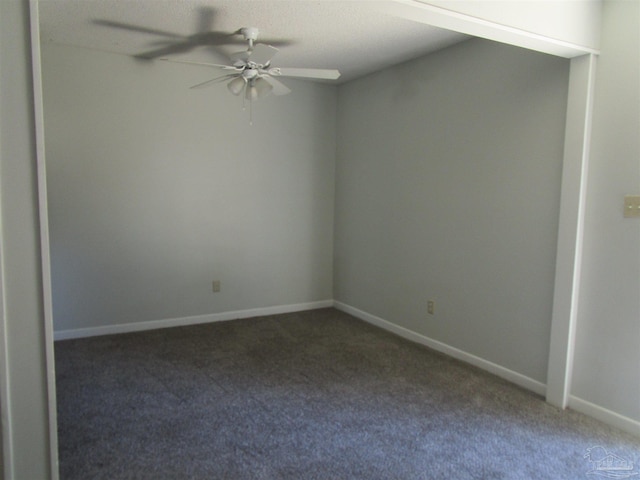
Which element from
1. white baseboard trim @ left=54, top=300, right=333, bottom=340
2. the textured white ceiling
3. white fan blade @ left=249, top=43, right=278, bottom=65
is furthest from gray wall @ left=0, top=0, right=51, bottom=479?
white baseboard trim @ left=54, top=300, right=333, bottom=340

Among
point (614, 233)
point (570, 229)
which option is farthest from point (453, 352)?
point (614, 233)

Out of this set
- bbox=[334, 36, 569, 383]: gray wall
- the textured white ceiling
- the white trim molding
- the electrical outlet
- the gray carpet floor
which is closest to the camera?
the gray carpet floor

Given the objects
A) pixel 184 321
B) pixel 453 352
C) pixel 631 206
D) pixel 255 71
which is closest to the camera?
pixel 631 206

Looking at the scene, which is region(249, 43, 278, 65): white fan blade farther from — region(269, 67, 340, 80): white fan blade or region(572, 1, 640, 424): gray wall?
region(572, 1, 640, 424): gray wall

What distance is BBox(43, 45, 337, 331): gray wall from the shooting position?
3.78 m

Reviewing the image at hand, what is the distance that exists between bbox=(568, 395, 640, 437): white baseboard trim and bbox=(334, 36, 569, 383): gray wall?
237 mm

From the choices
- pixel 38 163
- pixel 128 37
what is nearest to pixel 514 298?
pixel 38 163

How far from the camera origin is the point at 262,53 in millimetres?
2775

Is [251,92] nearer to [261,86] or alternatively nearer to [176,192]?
[261,86]

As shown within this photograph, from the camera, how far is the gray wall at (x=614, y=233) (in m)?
2.46

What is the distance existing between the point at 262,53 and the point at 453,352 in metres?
2.61

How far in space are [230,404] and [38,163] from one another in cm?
189

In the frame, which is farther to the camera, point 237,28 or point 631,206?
point 237,28

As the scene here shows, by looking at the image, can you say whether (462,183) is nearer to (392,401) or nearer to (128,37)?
(392,401)
